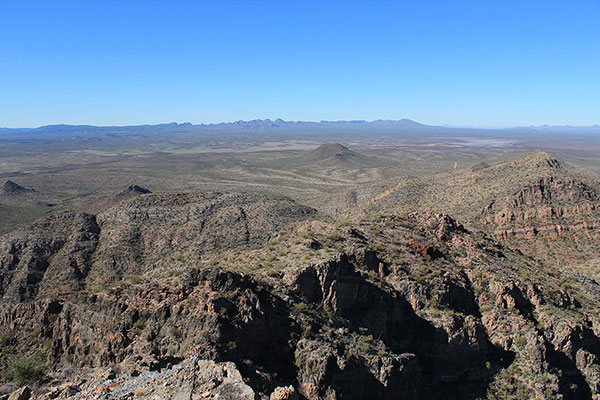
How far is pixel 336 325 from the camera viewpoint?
18406mm

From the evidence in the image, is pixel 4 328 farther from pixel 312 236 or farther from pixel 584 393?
pixel 584 393

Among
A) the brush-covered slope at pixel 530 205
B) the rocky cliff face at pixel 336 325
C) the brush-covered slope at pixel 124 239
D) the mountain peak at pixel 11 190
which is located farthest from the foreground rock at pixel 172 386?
the mountain peak at pixel 11 190

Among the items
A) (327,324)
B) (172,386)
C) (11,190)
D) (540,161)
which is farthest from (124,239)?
(11,190)

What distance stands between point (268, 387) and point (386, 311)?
883 centimetres

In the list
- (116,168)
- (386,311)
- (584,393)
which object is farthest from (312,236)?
(116,168)

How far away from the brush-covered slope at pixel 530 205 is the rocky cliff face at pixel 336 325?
1408 centimetres

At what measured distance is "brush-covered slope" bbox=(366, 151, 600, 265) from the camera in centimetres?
4244

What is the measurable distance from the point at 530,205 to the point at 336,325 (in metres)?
38.3

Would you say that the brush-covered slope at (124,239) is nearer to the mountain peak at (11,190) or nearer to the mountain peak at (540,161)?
the mountain peak at (540,161)

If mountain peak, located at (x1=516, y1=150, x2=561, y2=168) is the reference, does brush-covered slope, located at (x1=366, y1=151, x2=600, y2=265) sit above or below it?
below

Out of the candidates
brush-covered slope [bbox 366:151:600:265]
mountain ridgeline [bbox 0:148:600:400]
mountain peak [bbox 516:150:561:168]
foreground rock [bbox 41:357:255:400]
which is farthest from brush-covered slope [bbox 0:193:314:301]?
mountain peak [bbox 516:150:561:168]

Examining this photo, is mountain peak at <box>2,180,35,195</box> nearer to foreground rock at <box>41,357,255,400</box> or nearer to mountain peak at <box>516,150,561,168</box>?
mountain peak at <box>516,150,561,168</box>

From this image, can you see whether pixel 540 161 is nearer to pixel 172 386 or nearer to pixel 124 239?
pixel 124 239

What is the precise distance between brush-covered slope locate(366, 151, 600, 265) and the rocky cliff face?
14.1 m
